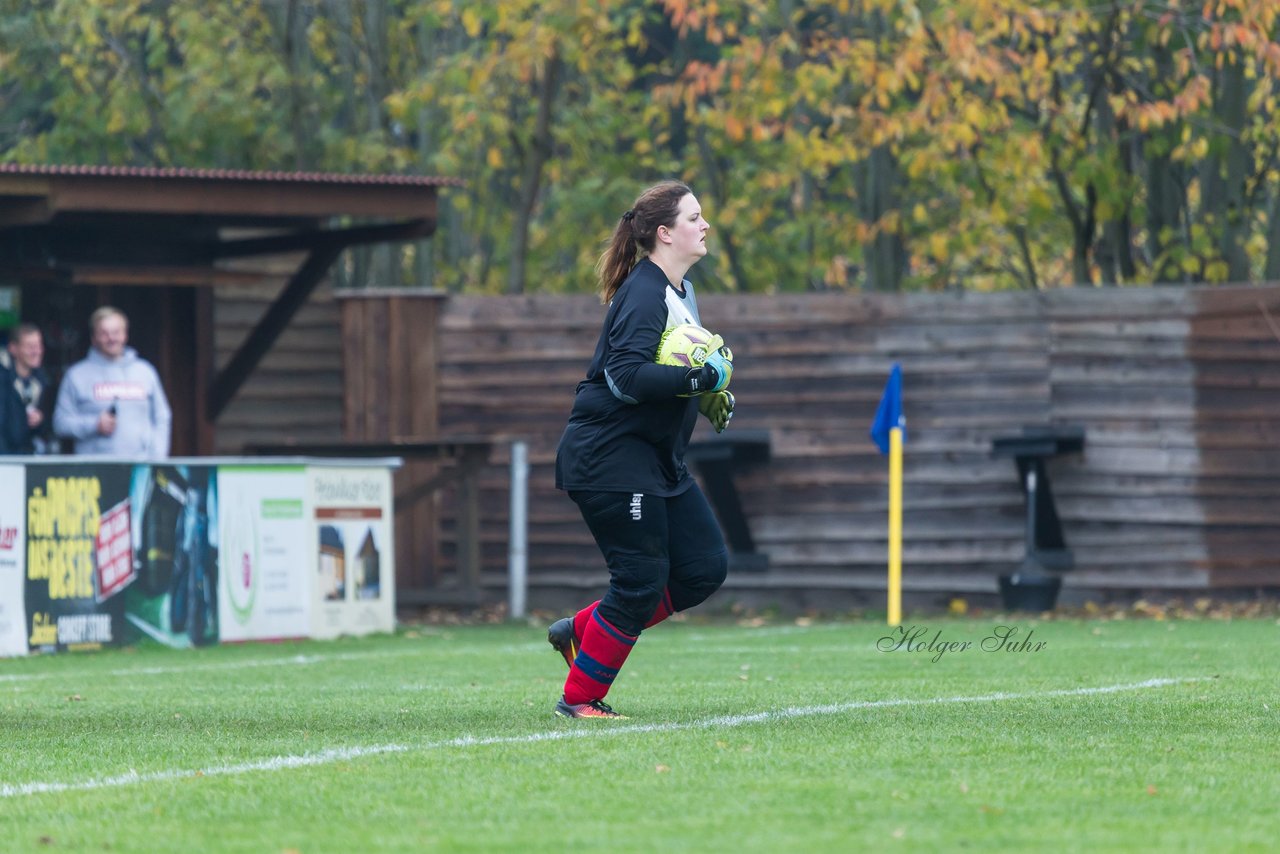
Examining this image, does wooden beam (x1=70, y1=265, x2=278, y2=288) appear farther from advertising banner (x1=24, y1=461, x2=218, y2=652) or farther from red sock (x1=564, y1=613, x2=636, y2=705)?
red sock (x1=564, y1=613, x2=636, y2=705)

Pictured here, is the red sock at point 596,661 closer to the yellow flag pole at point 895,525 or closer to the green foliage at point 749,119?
the yellow flag pole at point 895,525

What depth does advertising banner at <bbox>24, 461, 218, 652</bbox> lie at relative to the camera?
12.5 meters

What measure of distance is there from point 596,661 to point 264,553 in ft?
22.4

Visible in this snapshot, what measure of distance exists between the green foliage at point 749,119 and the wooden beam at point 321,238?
3.10 meters

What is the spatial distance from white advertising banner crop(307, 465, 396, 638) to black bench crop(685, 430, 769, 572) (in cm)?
318

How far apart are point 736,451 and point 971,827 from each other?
12376 mm

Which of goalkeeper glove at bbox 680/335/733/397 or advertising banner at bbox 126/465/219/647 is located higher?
goalkeeper glove at bbox 680/335/733/397

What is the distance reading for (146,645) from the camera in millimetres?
12961

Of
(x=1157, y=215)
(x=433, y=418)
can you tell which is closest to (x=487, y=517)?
(x=433, y=418)

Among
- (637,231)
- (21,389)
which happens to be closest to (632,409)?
(637,231)

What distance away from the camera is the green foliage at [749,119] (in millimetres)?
17812

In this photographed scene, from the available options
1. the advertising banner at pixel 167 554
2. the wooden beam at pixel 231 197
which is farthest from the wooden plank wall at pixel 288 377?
the advertising banner at pixel 167 554

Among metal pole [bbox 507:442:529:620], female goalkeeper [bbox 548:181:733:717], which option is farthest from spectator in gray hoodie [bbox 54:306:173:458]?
female goalkeeper [bbox 548:181:733:717]

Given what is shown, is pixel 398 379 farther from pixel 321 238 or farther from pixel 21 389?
pixel 21 389
